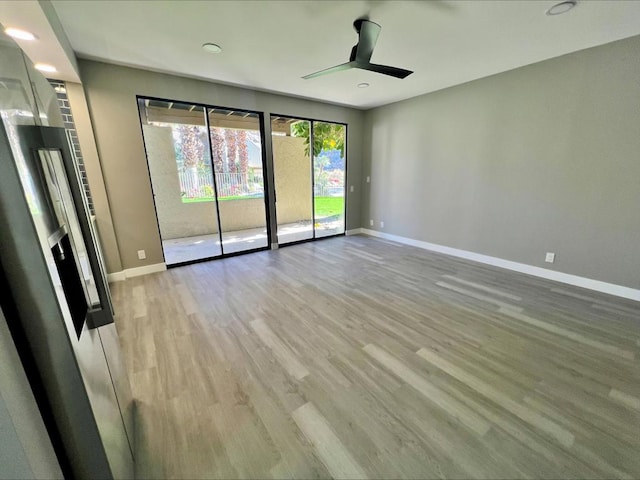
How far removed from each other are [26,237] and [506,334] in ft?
9.91

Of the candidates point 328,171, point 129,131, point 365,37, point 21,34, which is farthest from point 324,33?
point 328,171

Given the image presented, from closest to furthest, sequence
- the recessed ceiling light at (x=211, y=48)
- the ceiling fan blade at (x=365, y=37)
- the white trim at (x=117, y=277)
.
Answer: the ceiling fan blade at (x=365, y=37)
the recessed ceiling light at (x=211, y=48)
the white trim at (x=117, y=277)

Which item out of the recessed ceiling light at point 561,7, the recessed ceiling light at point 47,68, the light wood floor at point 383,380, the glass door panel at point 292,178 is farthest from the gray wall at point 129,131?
the recessed ceiling light at point 561,7

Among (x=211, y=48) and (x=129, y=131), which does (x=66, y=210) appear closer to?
(x=211, y=48)

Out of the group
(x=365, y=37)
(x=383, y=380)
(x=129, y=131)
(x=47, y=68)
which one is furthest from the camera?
(x=129, y=131)

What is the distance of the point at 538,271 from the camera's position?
3508mm

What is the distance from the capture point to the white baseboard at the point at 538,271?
9.58 feet

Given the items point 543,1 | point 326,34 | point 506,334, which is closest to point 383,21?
point 326,34

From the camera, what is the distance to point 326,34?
248 centimetres

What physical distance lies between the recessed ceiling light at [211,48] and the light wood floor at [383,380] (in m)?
Result: 2.72

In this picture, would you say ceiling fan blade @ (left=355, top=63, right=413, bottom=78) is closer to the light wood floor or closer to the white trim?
the light wood floor

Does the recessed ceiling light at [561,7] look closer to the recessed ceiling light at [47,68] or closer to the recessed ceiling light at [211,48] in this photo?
the recessed ceiling light at [211,48]

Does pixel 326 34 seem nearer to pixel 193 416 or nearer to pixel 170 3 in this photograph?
pixel 170 3

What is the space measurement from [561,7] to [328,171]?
4057 mm
